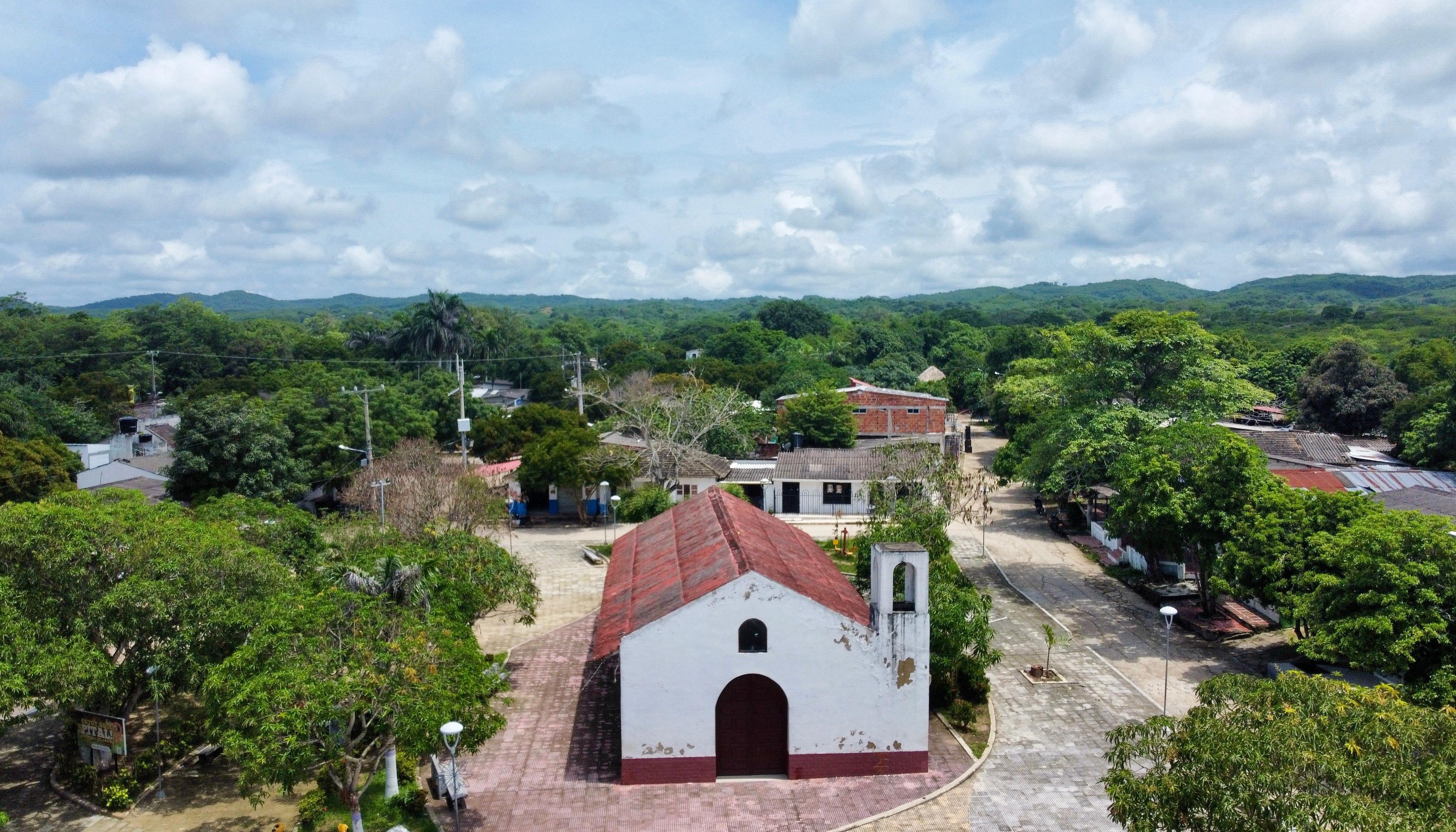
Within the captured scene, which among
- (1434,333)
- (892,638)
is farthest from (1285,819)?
(1434,333)

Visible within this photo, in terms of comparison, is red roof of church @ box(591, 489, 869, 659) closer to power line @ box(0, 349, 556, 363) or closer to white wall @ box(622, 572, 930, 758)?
white wall @ box(622, 572, 930, 758)

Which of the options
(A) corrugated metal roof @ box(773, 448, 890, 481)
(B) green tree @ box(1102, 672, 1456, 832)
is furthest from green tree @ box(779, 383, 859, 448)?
(B) green tree @ box(1102, 672, 1456, 832)

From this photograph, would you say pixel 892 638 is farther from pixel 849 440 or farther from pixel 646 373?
pixel 646 373

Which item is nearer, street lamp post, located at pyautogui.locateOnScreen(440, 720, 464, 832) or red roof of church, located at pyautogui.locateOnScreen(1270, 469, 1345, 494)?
street lamp post, located at pyautogui.locateOnScreen(440, 720, 464, 832)

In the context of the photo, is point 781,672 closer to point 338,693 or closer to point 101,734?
point 338,693

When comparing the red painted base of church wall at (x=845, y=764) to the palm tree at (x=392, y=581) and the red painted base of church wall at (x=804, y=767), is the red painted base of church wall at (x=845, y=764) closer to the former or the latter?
the red painted base of church wall at (x=804, y=767)
